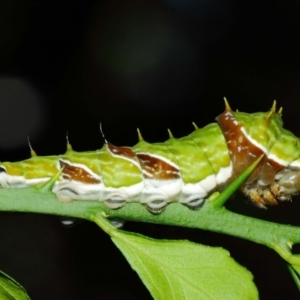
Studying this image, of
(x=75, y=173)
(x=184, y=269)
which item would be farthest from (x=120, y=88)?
(x=184, y=269)

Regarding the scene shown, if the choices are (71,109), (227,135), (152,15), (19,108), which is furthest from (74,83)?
(227,135)

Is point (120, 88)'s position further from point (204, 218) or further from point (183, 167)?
point (204, 218)

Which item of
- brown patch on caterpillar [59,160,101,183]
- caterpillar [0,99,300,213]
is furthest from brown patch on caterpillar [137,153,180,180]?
brown patch on caterpillar [59,160,101,183]

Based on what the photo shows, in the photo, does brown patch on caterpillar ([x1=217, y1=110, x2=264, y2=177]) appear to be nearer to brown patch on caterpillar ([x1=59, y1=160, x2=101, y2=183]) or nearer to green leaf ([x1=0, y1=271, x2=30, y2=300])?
brown patch on caterpillar ([x1=59, y1=160, x2=101, y2=183])

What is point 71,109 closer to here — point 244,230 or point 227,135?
point 227,135

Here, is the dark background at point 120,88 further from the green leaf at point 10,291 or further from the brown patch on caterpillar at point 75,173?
the green leaf at point 10,291
